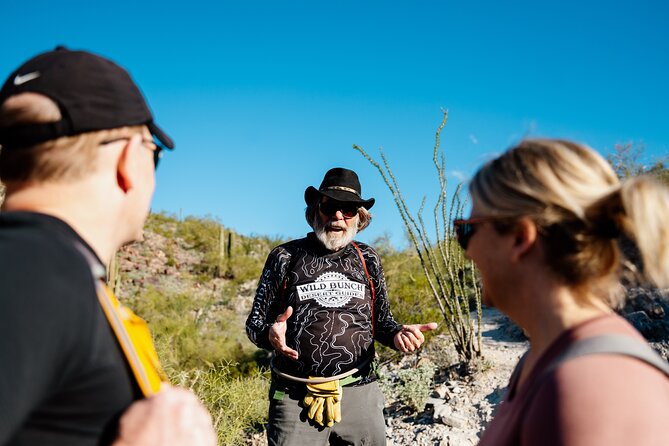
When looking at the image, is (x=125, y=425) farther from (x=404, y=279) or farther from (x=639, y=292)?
(x=404, y=279)

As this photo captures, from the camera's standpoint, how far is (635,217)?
1254 mm

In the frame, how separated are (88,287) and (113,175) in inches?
12.4

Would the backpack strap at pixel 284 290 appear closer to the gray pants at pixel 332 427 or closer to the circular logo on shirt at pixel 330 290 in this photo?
the circular logo on shirt at pixel 330 290

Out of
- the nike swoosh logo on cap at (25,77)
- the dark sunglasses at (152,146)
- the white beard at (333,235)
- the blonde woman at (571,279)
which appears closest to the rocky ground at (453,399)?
the white beard at (333,235)

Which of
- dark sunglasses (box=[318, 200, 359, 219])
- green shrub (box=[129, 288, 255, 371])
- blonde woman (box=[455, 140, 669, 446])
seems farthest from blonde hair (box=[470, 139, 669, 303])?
green shrub (box=[129, 288, 255, 371])

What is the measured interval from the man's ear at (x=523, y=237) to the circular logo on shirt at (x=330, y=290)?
6.71 feet

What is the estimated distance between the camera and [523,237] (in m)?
1.39

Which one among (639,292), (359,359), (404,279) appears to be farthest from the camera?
(404,279)

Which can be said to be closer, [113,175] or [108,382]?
[108,382]

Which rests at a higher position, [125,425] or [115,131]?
[115,131]

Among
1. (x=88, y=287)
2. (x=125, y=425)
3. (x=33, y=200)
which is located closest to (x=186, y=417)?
(x=125, y=425)

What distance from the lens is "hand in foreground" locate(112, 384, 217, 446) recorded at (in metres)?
0.95

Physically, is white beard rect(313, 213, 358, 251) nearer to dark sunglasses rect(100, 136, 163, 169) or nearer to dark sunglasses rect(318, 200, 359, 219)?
dark sunglasses rect(318, 200, 359, 219)

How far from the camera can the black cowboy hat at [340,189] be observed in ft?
12.2
